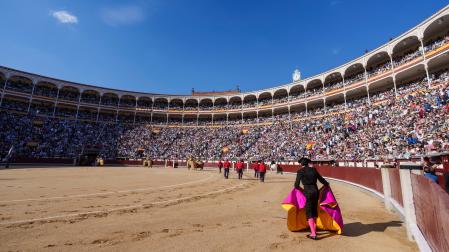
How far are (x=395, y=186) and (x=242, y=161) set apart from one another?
44.8ft

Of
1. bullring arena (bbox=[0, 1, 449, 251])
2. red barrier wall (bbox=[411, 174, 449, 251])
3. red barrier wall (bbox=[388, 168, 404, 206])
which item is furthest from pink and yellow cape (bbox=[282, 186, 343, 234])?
red barrier wall (bbox=[388, 168, 404, 206])

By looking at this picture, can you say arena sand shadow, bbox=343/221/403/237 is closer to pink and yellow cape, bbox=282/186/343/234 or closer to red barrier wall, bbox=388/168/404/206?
pink and yellow cape, bbox=282/186/343/234

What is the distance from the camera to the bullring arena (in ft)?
15.4

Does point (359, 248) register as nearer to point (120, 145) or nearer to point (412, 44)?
point (412, 44)

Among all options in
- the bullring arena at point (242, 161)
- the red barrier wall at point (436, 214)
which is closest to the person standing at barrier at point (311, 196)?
the bullring arena at point (242, 161)

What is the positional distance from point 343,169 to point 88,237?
17.8 m

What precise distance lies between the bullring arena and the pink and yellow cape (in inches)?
1.1

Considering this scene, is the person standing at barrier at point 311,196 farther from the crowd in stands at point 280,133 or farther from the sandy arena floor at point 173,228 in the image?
the crowd in stands at point 280,133

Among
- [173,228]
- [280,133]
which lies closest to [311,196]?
[173,228]

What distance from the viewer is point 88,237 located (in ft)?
14.9

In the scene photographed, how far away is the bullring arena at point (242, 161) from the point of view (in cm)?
471

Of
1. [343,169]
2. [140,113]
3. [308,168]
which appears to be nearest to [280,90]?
[140,113]

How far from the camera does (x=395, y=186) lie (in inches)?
289

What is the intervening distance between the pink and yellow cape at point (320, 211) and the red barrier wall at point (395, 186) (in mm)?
2766
